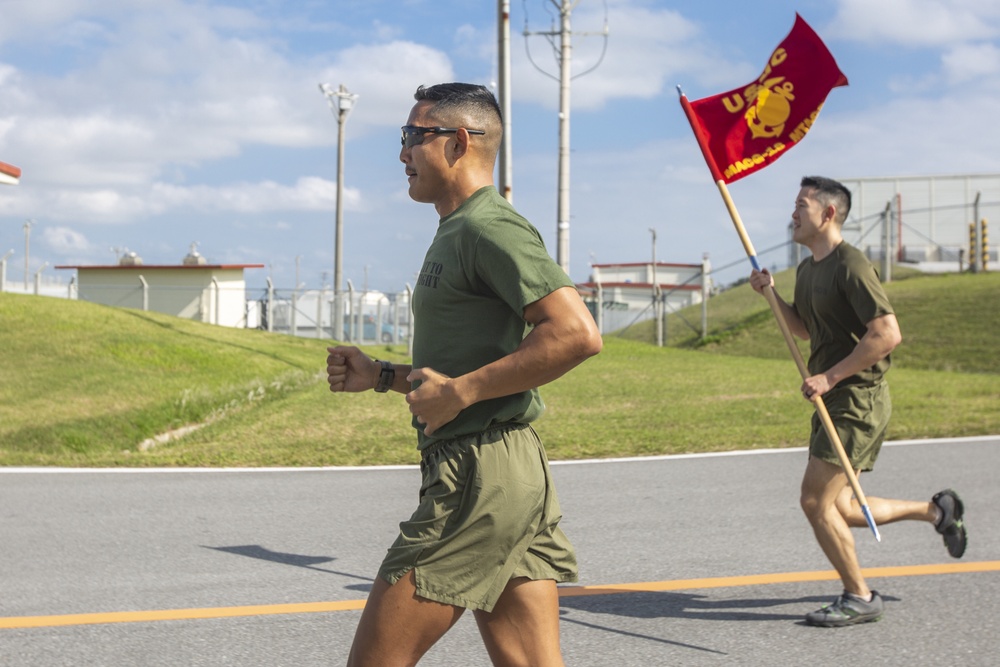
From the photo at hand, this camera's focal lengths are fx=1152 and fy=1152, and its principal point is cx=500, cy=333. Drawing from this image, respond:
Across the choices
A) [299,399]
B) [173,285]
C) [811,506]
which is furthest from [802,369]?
[173,285]

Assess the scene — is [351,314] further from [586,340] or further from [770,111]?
[586,340]

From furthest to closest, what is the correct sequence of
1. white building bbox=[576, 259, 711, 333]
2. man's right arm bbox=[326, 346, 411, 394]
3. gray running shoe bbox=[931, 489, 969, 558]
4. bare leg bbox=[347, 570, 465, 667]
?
1. white building bbox=[576, 259, 711, 333]
2. gray running shoe bbox=[931, 489, 969, 558]
3. man's right arm bbox=[326, 346, 411, 394]
4. bare leg bbox=[347, 570, 465, 667]

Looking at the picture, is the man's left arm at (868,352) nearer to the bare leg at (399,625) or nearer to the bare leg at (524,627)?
the bare leg at (524,627)

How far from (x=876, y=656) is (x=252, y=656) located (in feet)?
8.12

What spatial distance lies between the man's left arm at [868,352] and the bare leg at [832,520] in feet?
1.24

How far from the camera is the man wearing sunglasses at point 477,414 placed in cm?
268

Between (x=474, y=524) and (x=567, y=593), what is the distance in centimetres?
286

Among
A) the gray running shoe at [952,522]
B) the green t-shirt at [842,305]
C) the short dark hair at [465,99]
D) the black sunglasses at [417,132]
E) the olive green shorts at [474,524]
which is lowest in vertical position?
the gray running shoe at [952,522]

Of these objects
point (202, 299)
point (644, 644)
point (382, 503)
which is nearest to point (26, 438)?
point (382, 503)

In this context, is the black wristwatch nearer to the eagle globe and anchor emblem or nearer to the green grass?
the eagle globe and anchor emblem

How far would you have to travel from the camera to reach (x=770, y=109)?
554 cm

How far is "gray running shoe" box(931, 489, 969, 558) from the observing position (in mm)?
5297

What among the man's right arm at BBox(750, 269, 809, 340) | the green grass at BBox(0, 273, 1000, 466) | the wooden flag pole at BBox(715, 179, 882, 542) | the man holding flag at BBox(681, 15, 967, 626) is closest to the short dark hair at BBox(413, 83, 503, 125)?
the wooden flag pole at BBox(715, 179, 882, 542)

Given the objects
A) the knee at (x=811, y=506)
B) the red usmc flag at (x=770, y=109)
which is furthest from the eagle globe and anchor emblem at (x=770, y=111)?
the knee at (x=811, y=506)
